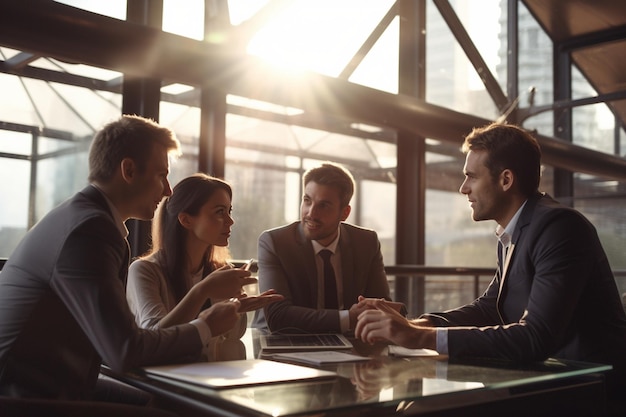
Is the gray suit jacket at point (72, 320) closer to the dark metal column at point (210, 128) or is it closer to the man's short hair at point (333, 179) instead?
the man's short hair at point (333, 179)

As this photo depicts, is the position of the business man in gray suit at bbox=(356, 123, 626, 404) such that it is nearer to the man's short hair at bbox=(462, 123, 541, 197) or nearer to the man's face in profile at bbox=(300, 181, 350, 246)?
the man's short hair at bbox=(462, 123, 541, 197)

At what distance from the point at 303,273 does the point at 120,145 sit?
51.2 inches

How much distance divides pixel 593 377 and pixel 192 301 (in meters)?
1.17

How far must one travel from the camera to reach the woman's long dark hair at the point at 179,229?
2457 mm

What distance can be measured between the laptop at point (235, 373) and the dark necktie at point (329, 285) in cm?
132

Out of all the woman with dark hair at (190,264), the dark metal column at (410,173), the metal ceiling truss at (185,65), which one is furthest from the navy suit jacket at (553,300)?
the dark metal column at (410,173)

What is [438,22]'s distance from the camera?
616cm

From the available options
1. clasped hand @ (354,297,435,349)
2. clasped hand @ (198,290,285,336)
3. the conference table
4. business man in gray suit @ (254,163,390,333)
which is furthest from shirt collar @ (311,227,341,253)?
clasped hand @ (198,290,285,336)

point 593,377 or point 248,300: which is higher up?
point 248,300

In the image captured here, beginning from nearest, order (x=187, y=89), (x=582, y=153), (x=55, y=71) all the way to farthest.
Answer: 1. (x=55, y=71)
2. (x=187, y=89)
3. (x=582, y=153)

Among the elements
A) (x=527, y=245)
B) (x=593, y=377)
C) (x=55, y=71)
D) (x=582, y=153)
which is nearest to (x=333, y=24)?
(x=55, y=71)

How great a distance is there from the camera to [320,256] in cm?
312

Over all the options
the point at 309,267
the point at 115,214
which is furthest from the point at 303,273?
the point at 115,214

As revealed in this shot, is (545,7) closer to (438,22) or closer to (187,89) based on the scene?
(438,22)
